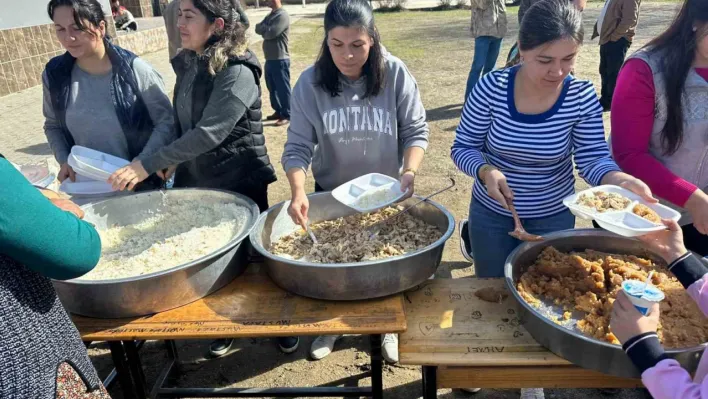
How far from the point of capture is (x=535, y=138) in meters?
1.89

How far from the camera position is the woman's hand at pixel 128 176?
6.61ft

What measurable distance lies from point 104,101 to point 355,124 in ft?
3.88

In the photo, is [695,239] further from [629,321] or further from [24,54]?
[24,54]

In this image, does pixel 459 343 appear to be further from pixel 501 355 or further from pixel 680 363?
pixel 680 363

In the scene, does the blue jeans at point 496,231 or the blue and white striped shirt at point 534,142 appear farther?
the blue jeans at point 496,231

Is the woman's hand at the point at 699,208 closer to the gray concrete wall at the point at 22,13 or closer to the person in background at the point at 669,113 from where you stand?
the person in background at the point at 669,113

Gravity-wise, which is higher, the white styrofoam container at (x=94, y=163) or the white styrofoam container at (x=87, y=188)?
the white styrofoam container at (x=94, y=163)

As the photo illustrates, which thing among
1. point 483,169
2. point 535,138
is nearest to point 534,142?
point 535,138

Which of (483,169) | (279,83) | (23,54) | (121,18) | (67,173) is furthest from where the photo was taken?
(121,18)

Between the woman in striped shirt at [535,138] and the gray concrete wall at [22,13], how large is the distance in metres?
6.33

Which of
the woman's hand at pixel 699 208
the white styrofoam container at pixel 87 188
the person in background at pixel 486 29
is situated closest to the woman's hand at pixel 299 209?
the white styrofoam container at pixel 87 188

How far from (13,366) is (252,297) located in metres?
0.73

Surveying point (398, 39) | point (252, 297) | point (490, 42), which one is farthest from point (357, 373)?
point (398, 39)

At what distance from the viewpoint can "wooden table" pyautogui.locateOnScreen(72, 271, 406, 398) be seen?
5.19ft
